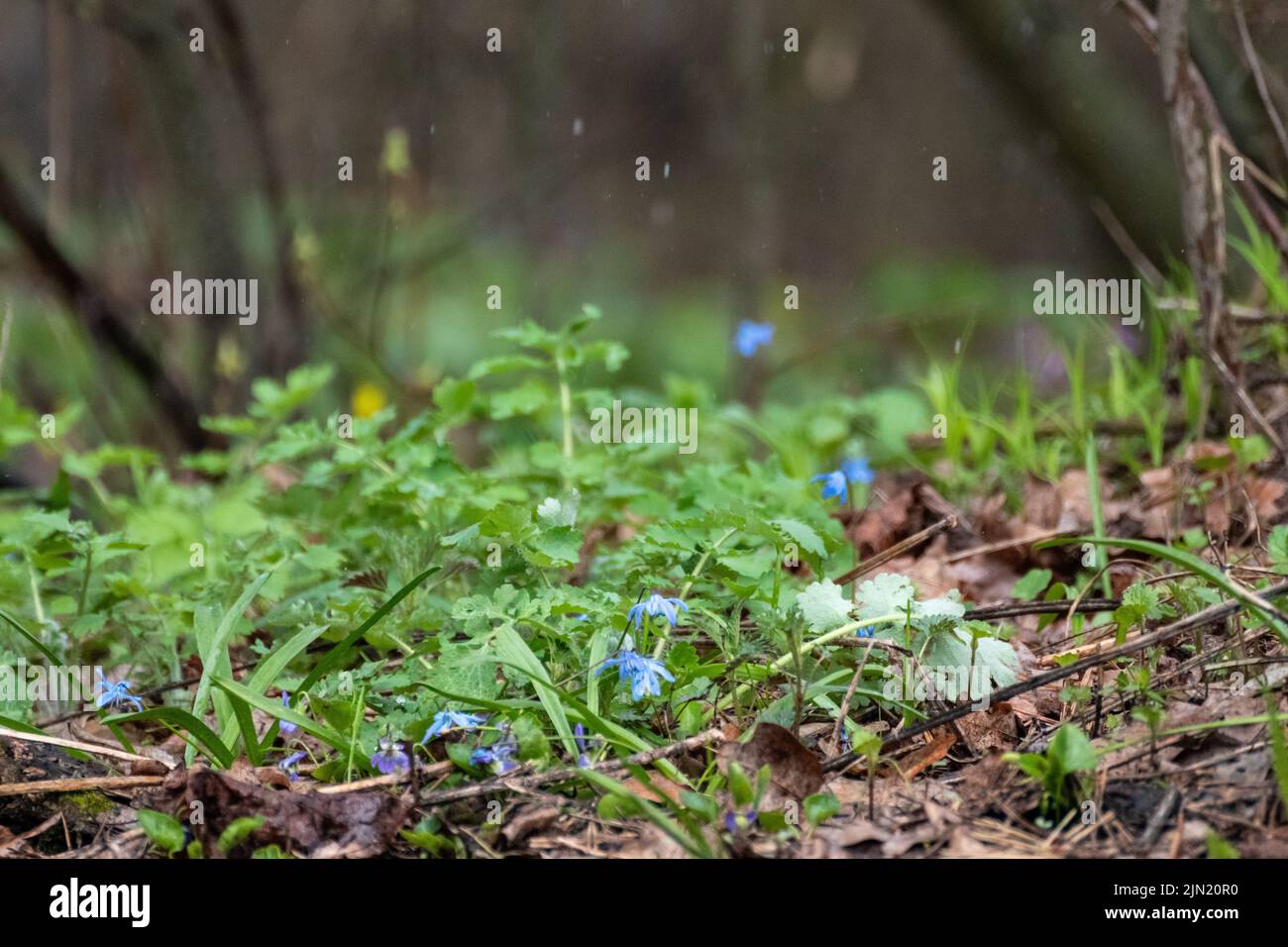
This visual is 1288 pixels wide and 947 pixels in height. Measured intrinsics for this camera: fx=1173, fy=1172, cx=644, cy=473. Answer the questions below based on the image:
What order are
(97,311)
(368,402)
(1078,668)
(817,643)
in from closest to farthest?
1. (1078,668)
2. (817,643)
3. (97,311)
4. (368,402)

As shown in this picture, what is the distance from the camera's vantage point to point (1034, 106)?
14.1ft

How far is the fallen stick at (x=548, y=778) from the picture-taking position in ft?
5.08

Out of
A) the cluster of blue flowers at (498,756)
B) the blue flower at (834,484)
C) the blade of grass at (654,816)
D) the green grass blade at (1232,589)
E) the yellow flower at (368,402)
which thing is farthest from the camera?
the yellow flower at (368,402)

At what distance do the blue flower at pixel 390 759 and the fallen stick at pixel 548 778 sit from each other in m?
0.07

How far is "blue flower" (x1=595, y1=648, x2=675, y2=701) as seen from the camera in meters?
1.60

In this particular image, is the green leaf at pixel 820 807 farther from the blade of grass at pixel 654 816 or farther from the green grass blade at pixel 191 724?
the green grass blade at pixel 191 724

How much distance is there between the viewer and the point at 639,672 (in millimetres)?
1623

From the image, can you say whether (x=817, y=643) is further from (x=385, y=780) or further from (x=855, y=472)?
(x=855, y=472)

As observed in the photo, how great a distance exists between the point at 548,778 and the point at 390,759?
0.22m

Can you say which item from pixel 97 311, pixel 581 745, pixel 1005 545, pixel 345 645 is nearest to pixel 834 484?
pixel 1005 545

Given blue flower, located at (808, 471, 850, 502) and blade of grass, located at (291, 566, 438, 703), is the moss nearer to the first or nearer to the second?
blade of grass, located at (291, 566, 438, 703)

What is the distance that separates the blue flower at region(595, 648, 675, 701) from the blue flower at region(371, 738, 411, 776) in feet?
1.02

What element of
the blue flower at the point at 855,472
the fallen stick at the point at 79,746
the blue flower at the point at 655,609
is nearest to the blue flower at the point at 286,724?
the fallen stick at the point at 79,746

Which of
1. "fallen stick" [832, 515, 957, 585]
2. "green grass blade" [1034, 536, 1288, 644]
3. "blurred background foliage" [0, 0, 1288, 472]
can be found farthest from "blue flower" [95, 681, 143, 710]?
"green grass blade" [1034, 536, 1288, 644]
